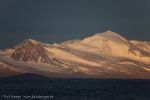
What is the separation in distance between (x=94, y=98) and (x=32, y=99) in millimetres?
18905

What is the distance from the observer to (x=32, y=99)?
119188 millimetres

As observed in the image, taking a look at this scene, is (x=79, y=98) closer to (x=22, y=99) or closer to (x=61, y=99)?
(x=61, y=99)

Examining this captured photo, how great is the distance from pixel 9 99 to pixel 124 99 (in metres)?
29.8

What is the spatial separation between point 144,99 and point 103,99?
960 cm

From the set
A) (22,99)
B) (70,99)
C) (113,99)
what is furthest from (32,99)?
(113,99)

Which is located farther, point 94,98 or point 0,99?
point 94,98

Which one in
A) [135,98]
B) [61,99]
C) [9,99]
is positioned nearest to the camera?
[9,99]

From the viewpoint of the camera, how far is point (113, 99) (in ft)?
428

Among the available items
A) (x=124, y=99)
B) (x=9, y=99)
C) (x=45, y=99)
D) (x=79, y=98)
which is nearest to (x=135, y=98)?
(x=124, y=99)

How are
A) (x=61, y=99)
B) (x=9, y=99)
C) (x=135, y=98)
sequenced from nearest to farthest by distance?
1. (x=9, y=99)
2. (x=61, y=99)
3. (x=135, y=98)

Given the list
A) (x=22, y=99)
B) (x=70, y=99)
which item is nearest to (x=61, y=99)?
(x=70, y=99)

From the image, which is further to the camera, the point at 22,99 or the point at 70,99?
the point at 70,99

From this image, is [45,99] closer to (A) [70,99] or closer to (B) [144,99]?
(A) [70,99]

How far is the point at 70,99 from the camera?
12769 cm
